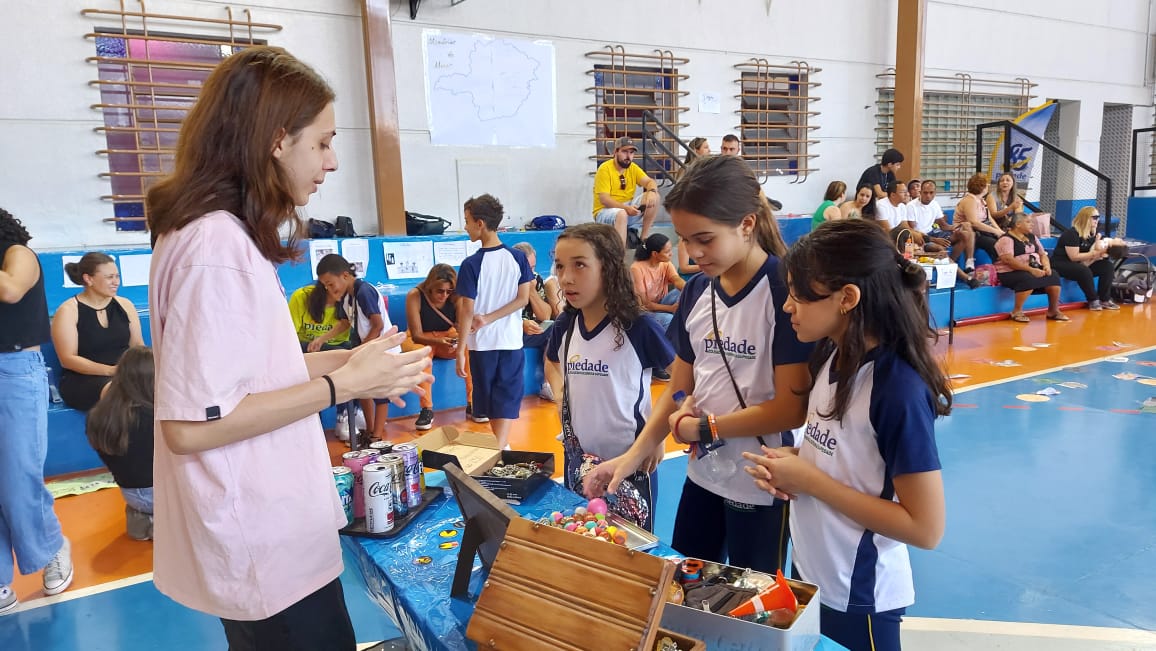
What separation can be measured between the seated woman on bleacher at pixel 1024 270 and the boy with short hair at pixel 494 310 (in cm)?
683

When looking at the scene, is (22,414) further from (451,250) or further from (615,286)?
(451,250)

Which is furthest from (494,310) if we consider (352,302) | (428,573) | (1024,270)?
(1024,270)

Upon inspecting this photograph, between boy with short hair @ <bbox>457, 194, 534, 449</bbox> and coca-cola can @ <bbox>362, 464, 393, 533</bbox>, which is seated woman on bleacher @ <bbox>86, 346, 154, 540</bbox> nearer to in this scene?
boy with short hair @ <bbox>457, 194, 534, 449</bbox>

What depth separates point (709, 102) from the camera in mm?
9445

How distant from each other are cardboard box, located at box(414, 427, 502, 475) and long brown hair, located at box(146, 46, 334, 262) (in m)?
1.01

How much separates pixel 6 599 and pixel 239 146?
2.58 m

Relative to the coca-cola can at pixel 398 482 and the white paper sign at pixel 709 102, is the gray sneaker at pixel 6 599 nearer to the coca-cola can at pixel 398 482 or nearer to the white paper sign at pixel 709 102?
the coca-cola can at pixel 398 482

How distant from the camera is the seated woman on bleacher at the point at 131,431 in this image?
10.3 feet

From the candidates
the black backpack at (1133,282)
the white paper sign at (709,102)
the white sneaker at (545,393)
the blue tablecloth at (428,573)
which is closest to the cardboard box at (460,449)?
the blue tablecloth at (428,573)

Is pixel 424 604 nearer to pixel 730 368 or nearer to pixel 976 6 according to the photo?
pixel 730 368

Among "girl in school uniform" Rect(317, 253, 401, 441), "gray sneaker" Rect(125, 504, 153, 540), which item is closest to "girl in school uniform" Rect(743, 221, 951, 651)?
"gray sneaker" Rect(125, 504, 153, 540)

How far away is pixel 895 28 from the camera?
1073 cm

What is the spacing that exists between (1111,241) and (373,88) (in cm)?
908

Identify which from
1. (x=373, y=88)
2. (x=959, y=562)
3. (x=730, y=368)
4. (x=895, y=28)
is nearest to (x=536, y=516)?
(x=730, y=368)
